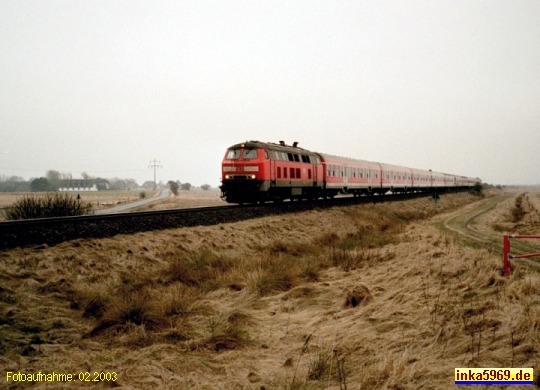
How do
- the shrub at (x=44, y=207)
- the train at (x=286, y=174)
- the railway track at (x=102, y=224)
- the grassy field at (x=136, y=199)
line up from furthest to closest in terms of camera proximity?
the grassy field at (x=136, y=199) < the train at (x=286, y=174) < the shrub at (x=44, y=207) < the railway track at (x=102, y=224)

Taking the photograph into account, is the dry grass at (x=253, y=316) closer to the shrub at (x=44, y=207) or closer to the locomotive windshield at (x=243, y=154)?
the locomotive windshield at (x=243, y=154)

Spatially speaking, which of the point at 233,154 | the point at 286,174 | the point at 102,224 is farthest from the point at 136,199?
the point at 102,224

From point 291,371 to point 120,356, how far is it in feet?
8.95

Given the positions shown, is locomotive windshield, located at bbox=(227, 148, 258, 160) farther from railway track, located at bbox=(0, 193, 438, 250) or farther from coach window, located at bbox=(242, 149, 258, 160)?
railway track, located at bbox=(0, 193, 438, 250)

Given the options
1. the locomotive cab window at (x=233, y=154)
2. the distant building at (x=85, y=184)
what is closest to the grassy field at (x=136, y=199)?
the locomotive cab window at (x=233, y=154)

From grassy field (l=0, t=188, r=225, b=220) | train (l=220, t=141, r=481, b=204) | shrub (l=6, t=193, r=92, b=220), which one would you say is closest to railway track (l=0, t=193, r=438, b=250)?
A: train (l=220, t=141, r=481, b=204)

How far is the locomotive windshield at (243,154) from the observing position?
18594 millimetres

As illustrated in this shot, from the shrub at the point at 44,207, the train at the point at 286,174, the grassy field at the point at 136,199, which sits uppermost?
the train at the point at 286,174

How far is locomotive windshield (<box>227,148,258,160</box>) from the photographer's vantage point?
61.0ft

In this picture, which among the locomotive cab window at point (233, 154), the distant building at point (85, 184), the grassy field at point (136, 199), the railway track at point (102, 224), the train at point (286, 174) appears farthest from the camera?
the distant building at point (85, 184)

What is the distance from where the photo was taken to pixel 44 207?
17.8 meters

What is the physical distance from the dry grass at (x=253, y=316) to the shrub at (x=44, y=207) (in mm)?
9272

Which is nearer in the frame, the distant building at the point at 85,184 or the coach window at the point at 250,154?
the coach window at the point at 250,154

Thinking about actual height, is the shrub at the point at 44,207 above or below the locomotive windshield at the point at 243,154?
below
